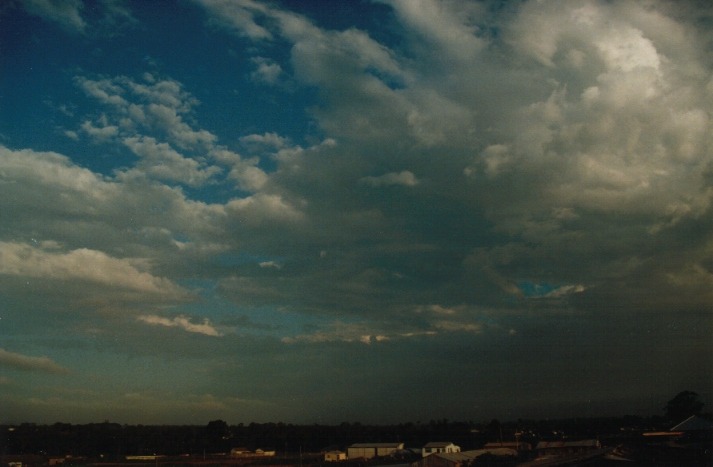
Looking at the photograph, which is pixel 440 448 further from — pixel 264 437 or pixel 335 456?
pixel 264 437

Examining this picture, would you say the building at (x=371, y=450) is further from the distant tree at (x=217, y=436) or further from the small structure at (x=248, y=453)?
the distant tree at (x=217, y=436)

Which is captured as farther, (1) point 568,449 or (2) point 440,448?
(2) point 440,448

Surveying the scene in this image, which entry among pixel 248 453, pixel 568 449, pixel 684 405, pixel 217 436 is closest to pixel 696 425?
pixel 568 449

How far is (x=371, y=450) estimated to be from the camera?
119ft

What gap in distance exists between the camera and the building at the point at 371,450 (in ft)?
115

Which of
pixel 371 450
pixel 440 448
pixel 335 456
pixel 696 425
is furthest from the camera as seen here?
pixel 371 450

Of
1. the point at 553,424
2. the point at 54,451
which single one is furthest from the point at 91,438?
the point at 553,424

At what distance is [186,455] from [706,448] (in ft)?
117

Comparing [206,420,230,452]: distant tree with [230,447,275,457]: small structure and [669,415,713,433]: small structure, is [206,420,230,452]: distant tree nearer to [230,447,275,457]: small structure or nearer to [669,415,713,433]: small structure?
[230,447,275,457]: small structure

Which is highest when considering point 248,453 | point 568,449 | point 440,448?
point 568,449

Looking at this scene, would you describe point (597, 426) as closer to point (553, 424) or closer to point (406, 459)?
point (553, 424)

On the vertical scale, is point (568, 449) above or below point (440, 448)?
above

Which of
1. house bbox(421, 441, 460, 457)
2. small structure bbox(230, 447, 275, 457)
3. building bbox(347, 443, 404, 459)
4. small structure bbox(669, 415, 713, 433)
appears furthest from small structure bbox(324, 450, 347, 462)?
small structure bbox(669, 415, 713, 433)

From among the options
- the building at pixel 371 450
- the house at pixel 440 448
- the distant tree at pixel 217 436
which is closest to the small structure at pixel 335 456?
the building at pixel 371 450
